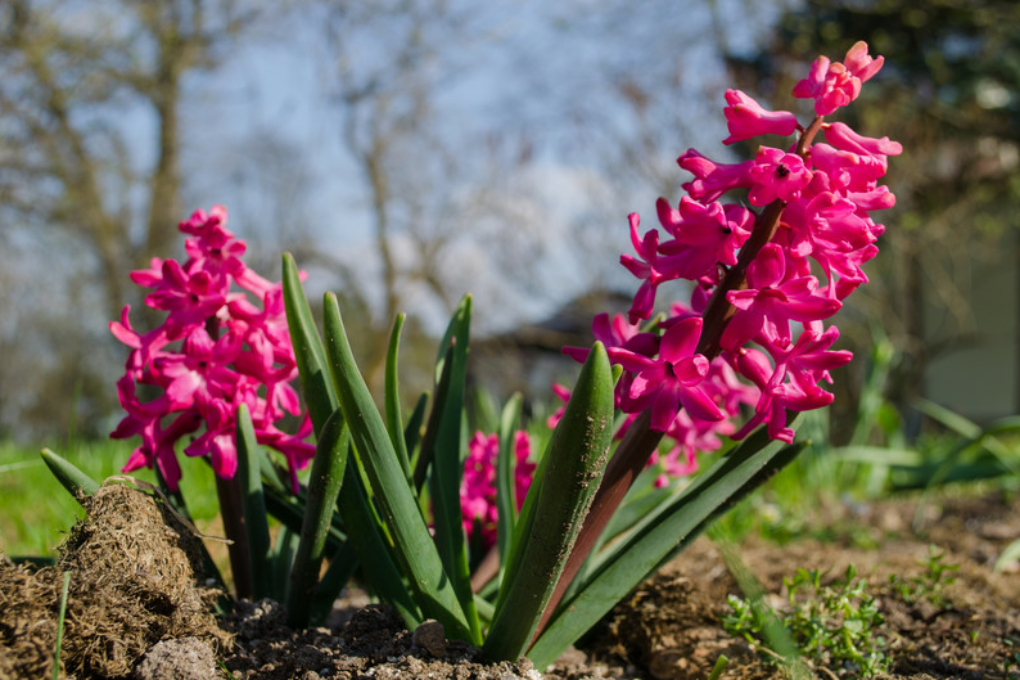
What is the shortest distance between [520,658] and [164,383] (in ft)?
2.19

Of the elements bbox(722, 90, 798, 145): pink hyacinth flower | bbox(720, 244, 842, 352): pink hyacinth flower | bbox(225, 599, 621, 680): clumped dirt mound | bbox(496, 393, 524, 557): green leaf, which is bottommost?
bbox(225, 599, 621, 680): clumped dirt mound

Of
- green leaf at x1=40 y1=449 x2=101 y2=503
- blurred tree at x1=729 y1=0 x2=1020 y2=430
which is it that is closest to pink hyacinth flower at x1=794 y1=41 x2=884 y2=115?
green leaf at x1=40 y1=449 x2=101 y2=503

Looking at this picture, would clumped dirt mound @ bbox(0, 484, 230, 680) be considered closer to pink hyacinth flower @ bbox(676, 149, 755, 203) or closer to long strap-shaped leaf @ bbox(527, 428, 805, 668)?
long strap-shaped leaf @ bbox(527, 428, 805, 668)

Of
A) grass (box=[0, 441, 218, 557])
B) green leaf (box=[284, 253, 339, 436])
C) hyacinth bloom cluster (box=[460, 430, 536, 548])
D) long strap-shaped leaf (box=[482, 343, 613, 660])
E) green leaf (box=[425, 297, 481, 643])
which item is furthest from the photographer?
grass (box=[0, 441, 218, 557])

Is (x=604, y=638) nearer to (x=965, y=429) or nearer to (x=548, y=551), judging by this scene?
(x=548, y=551)

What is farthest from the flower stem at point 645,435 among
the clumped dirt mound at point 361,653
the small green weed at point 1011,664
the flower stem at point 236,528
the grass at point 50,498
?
the grass at point 50,498

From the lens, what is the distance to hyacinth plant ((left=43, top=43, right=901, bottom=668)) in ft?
3.27

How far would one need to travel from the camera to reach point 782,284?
998mm

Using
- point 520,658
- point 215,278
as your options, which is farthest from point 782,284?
point 215,278

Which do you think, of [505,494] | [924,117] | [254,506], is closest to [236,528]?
[254,506]

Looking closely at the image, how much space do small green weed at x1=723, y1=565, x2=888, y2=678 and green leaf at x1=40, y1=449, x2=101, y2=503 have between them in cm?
102

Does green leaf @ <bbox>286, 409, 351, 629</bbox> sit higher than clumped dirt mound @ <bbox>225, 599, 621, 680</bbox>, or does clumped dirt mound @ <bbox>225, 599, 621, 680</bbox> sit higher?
green leaf @ <bbox>286, 409, 351, 629</bbox>

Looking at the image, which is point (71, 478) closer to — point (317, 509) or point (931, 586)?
point (317, 509)

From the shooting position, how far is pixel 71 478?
3.71 ft
